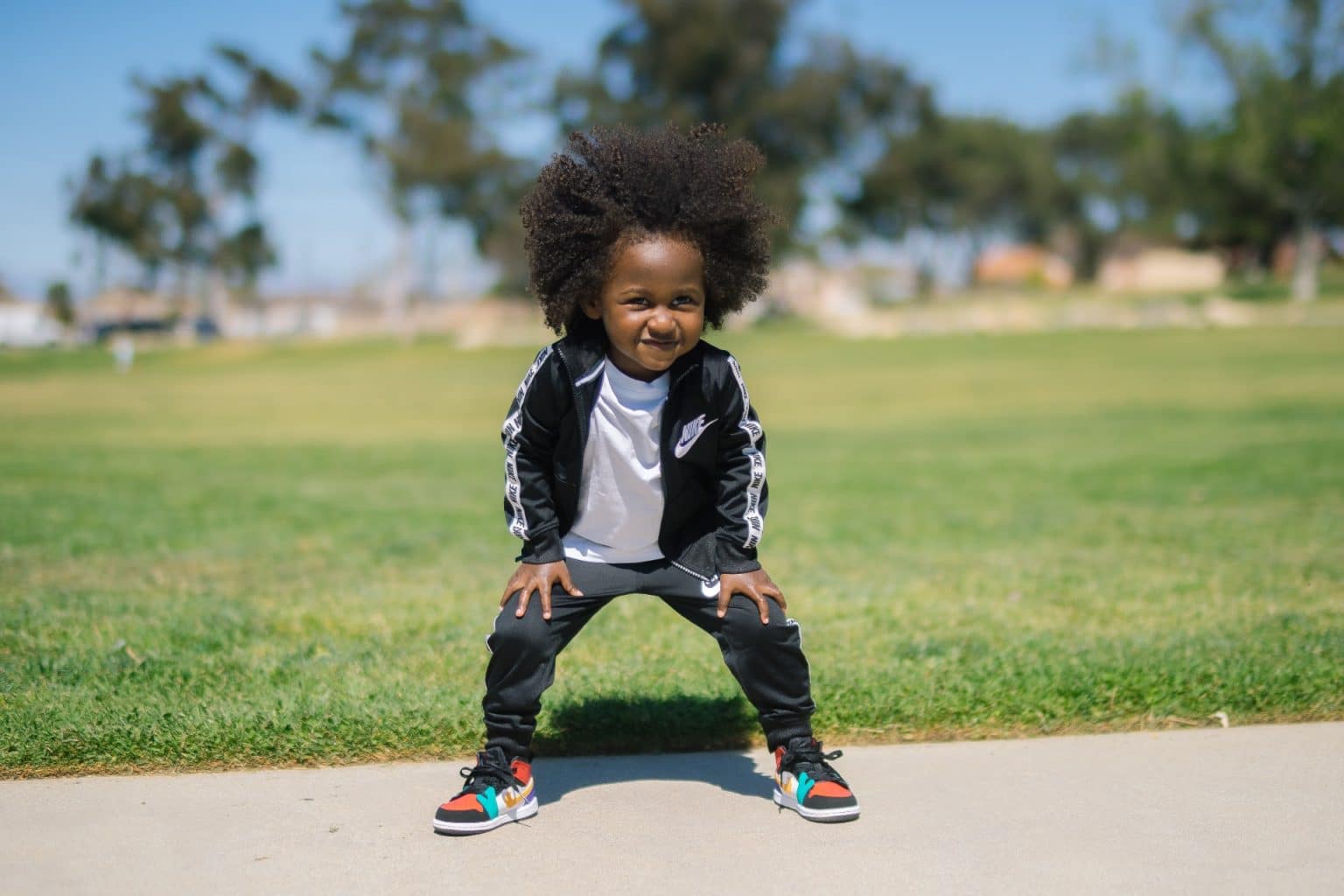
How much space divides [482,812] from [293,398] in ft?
76.9

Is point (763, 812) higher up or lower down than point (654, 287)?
lower down

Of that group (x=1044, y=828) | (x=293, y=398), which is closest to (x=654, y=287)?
(x=1044, y=828)

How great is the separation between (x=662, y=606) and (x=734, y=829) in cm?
246

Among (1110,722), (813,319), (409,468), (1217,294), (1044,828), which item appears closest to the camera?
(1044,828)

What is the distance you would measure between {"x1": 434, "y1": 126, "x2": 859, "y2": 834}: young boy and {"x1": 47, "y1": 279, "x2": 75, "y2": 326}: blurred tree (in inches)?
2848

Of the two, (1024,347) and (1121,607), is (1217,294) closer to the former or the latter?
(1024,347)

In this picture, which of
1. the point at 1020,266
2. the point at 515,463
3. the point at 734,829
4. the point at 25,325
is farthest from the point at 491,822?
the point at 1020,266

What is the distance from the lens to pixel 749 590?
3.29m

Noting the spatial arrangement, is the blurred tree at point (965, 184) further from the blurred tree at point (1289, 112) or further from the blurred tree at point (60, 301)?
the blurred tree at point (60, 301)

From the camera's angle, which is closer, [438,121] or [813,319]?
[813,319]

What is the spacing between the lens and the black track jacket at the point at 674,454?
3.27m

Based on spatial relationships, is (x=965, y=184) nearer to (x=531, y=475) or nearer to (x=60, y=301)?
(x=60, y=301)

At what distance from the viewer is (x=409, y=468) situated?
38.2ft

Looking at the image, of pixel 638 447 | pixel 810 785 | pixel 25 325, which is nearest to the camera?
pixel 810 785
